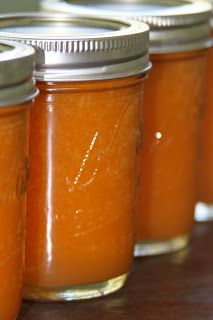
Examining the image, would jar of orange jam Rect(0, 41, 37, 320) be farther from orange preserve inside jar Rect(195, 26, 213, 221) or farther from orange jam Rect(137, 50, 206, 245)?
orange preserve inside jar Rect(195, 26, 213, 221)

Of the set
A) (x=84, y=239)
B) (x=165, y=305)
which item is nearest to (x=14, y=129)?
(x=84, y=239)

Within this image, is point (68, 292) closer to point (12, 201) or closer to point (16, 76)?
point (12, 201)

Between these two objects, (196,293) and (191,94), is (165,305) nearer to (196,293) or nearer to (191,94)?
(196,293)

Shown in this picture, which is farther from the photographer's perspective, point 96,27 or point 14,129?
point 96,27

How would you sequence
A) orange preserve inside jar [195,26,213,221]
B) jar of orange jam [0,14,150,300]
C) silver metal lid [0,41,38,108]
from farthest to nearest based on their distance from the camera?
orange preserve inside jar [195,26,213,221] < jar of orange jam [0,14,150,300] < silver metal lid [0,41,38,108]

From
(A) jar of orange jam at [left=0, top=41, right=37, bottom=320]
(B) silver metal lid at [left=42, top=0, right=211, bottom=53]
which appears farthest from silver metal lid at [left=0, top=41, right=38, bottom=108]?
(B) silver metal lid at [left=42, top=0, right=211, bottom=53]

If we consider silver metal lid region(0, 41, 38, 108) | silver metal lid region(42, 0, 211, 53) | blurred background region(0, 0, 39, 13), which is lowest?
blurred background region(0, 0, 39, 13)

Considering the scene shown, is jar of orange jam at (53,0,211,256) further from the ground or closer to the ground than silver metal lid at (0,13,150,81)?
closer to the ground

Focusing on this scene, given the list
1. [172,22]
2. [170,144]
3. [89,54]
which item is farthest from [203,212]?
[89,54]
